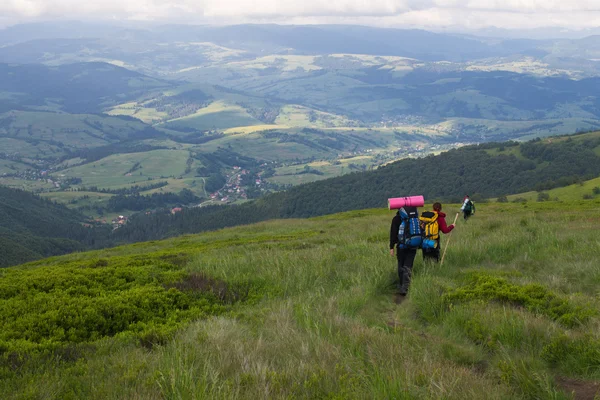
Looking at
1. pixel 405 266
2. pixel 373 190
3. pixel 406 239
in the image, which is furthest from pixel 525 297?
pixel 373 190

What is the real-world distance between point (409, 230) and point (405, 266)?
0.96 m

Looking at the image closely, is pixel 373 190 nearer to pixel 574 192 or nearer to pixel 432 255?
pixel 574 192

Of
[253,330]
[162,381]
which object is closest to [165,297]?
[253,330]

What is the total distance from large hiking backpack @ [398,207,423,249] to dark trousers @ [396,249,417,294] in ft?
0.55

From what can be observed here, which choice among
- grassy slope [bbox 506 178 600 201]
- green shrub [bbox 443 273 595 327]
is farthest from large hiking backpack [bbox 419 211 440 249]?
grassy slope [bbox 506 178 600 201]

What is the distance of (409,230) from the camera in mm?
11836

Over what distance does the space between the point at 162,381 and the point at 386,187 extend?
536 feet

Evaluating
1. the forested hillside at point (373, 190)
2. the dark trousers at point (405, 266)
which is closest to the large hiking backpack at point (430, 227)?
the dark trousers at point (405, 266)

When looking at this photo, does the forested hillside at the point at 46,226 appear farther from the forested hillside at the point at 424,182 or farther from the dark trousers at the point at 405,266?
the dark trousers at the point at 405,266

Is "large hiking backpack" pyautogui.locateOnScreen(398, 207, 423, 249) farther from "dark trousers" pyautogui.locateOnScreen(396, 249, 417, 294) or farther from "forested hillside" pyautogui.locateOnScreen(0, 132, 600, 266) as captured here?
"forested hillside" pyautogui.locateOnScreen(0, 132, 600, 266)

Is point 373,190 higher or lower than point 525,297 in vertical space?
lower

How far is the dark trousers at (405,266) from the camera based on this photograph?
1133 centimetres

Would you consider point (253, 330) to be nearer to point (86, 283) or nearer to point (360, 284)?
point (360, 284)

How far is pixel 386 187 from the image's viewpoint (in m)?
165
